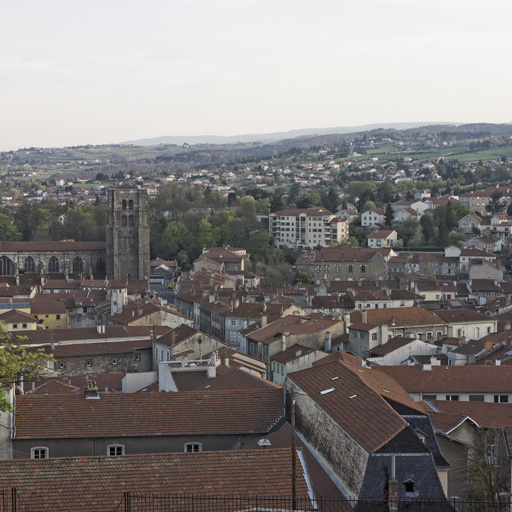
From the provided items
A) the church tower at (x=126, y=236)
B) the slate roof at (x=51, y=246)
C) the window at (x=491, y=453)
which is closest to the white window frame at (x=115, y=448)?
the window at (x=491, y=453)

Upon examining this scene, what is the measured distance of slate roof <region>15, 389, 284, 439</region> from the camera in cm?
2131

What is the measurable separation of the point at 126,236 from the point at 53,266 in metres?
8.69

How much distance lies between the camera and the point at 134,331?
4616cm

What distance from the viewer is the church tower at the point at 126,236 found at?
86188 millimetres

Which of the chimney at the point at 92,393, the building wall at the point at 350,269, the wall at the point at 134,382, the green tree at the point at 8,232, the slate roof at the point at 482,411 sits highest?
the chimney at the point at 92,393

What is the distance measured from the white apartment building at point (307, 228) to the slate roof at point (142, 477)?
86.7 m

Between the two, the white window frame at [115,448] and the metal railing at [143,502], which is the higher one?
the metal railing at [143,502]

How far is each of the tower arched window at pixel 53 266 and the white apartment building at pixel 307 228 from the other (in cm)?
2533

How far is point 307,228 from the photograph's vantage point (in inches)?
4126

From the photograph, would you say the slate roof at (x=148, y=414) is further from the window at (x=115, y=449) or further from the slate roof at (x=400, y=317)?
the slate roof at (x=400, y=317)

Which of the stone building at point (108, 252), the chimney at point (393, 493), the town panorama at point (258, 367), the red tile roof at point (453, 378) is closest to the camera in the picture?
Result: the town panorama at point (258, 367)

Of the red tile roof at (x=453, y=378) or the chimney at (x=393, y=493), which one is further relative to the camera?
the red tile roof at (x=453, y=378)

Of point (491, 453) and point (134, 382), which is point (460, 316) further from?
point (491, 453)

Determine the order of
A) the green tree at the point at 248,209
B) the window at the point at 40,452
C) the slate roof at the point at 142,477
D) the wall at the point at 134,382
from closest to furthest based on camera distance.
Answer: the slate roof at the point at 142,477 → the window at the point at 40,452 → the wall at the point at 134,382 → the green tree at the point at 248,209
